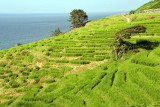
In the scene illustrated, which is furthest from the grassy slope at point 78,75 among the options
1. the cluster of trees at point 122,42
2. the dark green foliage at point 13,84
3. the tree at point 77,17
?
the tree at point 77,17

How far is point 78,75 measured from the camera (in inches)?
1775

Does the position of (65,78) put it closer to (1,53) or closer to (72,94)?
(72,94)

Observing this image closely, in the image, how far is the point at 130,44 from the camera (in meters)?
52.9

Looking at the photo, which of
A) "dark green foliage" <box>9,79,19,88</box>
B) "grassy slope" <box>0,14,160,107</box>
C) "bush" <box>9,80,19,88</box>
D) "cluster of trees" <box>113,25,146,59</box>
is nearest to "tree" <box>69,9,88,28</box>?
"grassy slope" <box>0,14,160,107</box>

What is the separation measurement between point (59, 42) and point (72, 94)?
27.1 m

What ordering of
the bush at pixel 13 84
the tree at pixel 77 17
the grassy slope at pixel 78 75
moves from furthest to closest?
the tree at pixel 77 17 → the bush at pixel 13 84 → the grassy slope at pixel 78 75

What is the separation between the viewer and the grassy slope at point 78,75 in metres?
36.1

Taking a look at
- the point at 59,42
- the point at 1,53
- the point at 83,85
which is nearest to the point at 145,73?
the point at 83,85

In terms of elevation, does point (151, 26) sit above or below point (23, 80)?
above

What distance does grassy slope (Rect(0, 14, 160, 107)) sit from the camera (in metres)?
36.1

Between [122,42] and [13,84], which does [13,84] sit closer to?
[13,84]

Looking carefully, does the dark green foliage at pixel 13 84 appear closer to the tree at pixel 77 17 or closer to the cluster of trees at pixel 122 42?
the cluster of trees at pixel 122 42

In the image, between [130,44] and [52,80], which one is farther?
[130,44]

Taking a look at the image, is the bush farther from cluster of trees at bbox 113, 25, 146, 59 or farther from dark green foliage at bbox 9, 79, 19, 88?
cluster of trees at bbox 113, 25, 146, 59
